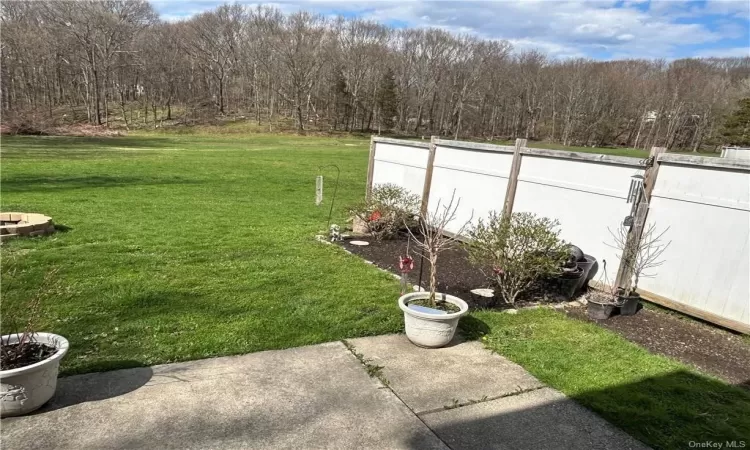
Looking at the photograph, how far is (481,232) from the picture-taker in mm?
5484

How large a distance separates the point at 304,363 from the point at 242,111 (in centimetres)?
5872

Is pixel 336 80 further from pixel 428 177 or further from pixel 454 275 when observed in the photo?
pixel 454 275

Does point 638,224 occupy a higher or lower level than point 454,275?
higher

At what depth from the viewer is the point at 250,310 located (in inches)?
179

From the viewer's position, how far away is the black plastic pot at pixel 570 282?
5629 millimetres

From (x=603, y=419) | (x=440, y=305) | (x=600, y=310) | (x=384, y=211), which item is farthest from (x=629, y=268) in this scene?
(x=384, y=211)

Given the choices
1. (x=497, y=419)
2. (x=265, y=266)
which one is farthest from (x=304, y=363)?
(x=265, y=266)

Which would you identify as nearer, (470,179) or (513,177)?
(513,177)

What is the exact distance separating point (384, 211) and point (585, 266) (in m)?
3.56

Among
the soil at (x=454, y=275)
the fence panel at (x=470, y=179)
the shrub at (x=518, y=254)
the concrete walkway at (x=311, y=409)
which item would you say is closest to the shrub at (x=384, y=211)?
the soil at (x=454, y=275)

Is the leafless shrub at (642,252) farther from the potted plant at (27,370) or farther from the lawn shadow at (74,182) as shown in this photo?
the lawn shadow at (74,182)

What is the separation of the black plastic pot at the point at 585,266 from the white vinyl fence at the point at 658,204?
13 centimetres

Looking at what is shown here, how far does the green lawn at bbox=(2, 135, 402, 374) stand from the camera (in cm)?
388

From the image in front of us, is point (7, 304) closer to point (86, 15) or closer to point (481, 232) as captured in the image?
point (481, 232)
